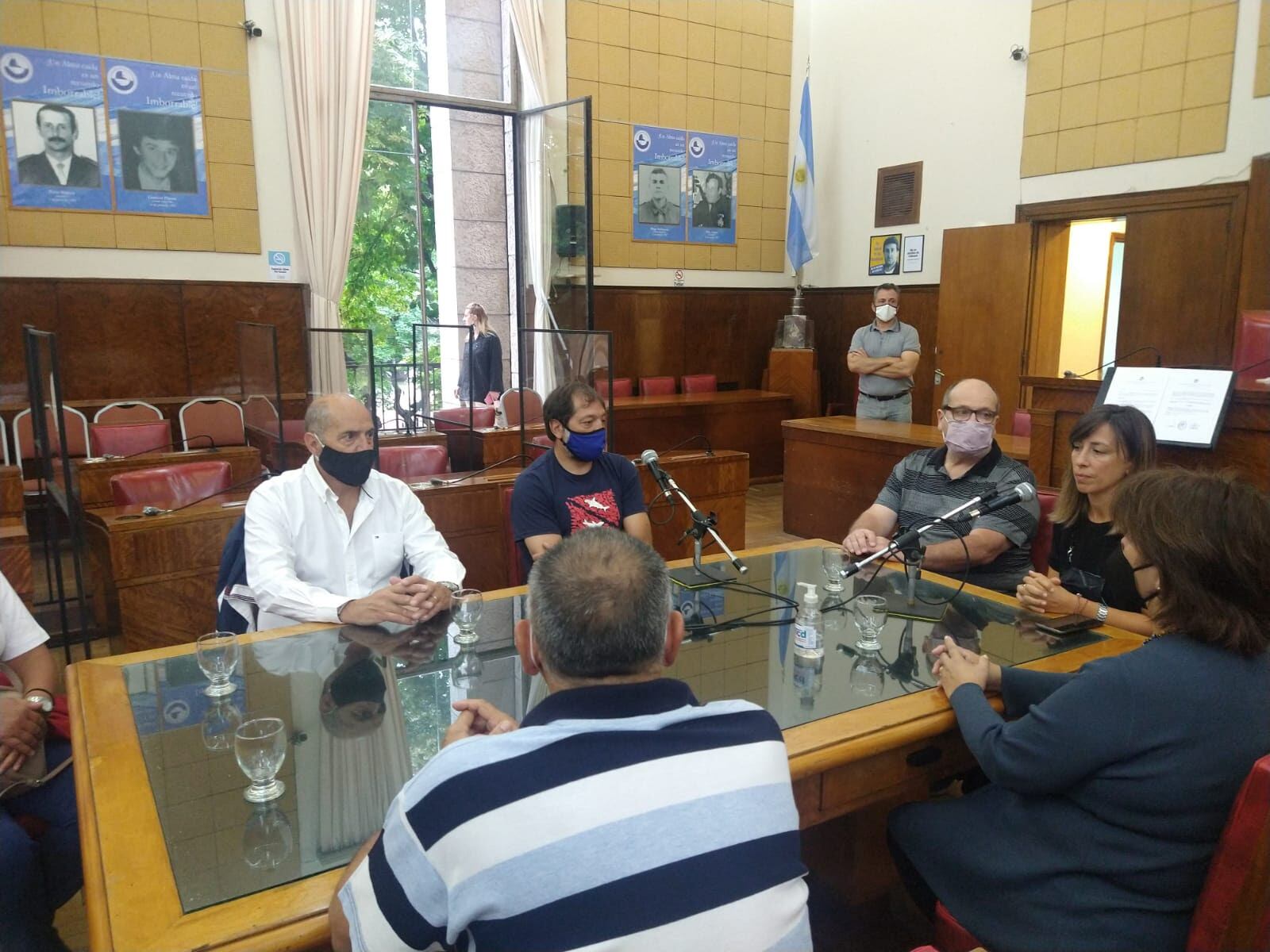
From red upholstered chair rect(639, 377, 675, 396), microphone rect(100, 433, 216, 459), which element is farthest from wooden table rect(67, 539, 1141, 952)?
red upholstered chair rect(639, 377, 675, 396)

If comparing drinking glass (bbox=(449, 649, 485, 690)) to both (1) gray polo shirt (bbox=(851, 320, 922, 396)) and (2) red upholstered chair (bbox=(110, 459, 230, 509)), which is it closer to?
(2) red upholstered chair (bbox=(110, 459, 230, 509))

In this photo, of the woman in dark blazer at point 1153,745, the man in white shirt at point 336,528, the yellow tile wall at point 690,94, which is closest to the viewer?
the woman in dark blazer at point 1153,745

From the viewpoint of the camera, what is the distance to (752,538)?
5.64 meters

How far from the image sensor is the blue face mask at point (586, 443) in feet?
8.82

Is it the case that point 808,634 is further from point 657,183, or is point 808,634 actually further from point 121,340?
point 657,183

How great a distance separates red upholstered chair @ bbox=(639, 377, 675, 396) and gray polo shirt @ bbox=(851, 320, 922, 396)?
230cm

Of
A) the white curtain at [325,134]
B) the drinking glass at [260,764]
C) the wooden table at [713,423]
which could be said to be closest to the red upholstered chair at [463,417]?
the wooden table at [713,423]

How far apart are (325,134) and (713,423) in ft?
12.6

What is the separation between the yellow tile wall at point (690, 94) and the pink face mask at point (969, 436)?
19.0ft

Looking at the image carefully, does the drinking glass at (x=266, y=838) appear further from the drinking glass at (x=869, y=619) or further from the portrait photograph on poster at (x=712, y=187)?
the portrait photograph on poster at (x=712, y=187)

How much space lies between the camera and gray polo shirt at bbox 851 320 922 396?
612cm

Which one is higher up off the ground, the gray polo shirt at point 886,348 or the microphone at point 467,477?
the gray polo shirt at point 886,348

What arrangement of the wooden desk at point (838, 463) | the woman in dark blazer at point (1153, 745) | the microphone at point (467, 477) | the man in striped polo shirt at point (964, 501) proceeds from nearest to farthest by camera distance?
the woman in dark blazer at point (1153, 745)
the man in striped polo shirt at point (964, 501)
the microphone at point (467, 477)
the wooden desk at point (838, 463)

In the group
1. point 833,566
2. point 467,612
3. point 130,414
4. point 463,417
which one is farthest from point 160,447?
point 833,566
